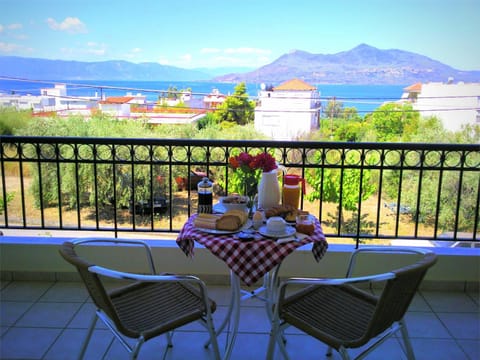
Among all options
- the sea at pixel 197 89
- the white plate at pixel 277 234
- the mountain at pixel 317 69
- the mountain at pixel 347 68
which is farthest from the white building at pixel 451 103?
the white plate at pixel 277 234

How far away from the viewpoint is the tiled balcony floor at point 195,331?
2127 millimetres

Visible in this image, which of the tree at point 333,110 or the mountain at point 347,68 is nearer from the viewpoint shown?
the tree at point 333,110

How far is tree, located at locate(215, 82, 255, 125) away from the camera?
1006 inches

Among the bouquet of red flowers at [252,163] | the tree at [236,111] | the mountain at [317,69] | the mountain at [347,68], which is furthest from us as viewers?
the mountain at [347,68]

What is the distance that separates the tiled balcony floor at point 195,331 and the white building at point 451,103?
20613mm

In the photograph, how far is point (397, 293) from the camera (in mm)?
1505

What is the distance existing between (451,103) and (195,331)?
2478 centimetres

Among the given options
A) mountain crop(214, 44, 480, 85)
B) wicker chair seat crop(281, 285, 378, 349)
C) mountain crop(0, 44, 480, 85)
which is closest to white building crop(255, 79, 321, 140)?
mountain crop(214, 44, 480, 85)

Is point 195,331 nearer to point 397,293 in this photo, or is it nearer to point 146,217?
A: point 397,293

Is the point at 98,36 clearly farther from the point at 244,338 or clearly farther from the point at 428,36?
the point at 244,338

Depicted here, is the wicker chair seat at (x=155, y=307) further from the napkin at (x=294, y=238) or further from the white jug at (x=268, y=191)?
the white jug at (x=268, y=191)

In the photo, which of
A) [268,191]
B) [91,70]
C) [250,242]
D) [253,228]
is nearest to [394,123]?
[268,191]

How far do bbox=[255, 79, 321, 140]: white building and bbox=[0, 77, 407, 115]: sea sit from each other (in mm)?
1463

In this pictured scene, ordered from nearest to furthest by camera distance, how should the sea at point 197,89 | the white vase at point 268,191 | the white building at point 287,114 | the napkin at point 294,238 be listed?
the napkin at point 294,238, the white vase at point 268,191, the white building at point 287,114, the sea at point 197,89
